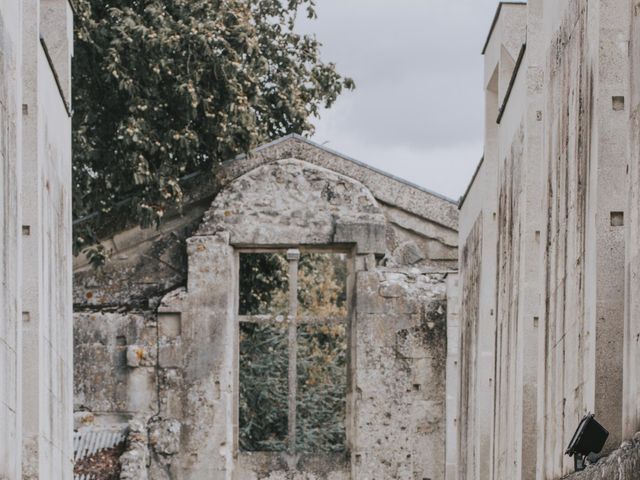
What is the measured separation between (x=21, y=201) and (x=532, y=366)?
12.8 ft

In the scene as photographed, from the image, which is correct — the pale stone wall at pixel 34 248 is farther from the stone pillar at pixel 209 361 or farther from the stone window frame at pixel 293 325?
the stone window frame at pixel 293 325

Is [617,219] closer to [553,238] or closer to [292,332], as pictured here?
[553,238]

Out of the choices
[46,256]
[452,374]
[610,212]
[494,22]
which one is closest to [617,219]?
[610,212]

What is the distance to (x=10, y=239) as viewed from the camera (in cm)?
1175

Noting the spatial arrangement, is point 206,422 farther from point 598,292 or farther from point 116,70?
point 598,292

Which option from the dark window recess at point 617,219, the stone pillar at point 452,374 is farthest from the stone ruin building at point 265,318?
the dark window recess at point 617,219

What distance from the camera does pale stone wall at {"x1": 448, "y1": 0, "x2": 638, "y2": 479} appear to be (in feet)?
33.2

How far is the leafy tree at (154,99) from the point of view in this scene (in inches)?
836

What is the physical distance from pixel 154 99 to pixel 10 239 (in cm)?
986

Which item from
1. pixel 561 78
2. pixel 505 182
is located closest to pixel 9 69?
pixel 561 78

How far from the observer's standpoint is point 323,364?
30656 millimetres

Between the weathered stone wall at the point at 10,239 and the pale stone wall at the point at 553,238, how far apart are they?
10.9ft

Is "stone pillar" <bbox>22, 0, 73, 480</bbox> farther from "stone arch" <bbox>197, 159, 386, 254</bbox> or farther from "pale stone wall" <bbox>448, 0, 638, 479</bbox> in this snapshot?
"stone arch" <bbox>197, 159, 386, 254</bbox>

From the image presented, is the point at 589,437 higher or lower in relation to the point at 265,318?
lower
